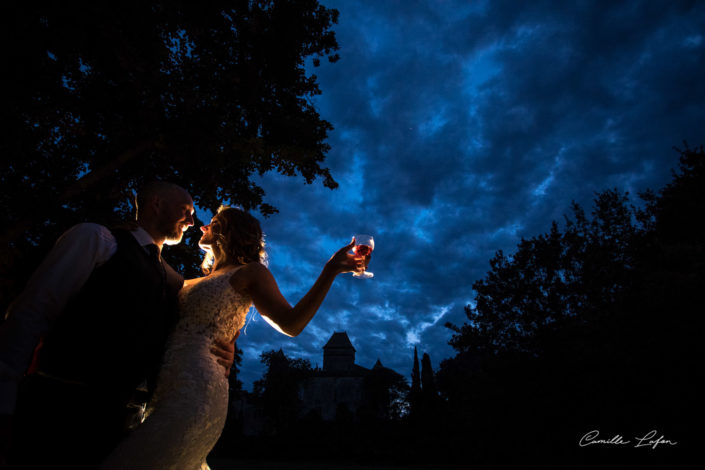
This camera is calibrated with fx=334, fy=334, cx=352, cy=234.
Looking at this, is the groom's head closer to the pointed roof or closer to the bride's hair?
the bride's hair

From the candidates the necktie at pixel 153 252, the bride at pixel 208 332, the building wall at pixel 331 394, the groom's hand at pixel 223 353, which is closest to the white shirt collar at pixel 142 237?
the necktie at pixel 153 252

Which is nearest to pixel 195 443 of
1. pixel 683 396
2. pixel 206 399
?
pixel 206 399

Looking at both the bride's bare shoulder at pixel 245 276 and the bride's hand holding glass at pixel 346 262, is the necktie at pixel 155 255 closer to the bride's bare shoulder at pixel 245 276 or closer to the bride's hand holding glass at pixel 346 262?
the bride's bare shoulder at pixel 245 276

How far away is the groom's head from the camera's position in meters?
2.16

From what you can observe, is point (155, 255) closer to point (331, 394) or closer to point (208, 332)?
point (208, 332)

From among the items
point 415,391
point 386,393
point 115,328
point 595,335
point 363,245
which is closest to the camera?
point 115,328

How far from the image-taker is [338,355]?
72.8 meters

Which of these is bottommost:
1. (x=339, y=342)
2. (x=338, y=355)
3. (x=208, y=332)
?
(x=208, y=332)

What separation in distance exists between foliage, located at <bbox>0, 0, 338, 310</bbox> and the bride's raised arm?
457 cm

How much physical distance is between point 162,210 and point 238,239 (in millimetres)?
513

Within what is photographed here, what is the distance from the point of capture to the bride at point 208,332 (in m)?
1.60

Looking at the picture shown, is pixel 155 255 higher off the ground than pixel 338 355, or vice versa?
pixel 338 355

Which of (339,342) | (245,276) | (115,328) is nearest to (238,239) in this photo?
(245,276)

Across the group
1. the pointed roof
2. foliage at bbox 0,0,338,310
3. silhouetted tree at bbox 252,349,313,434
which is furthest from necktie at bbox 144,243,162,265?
the pointed roof
